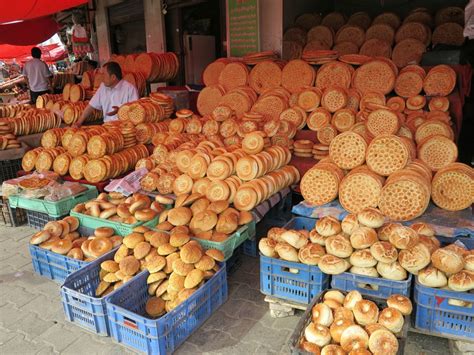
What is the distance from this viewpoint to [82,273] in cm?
272

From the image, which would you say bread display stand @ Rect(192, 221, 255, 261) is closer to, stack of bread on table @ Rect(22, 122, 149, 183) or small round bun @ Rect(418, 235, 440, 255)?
small round bun @ Rect(418, 235, 440, 255)

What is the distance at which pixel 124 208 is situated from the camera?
3.36m

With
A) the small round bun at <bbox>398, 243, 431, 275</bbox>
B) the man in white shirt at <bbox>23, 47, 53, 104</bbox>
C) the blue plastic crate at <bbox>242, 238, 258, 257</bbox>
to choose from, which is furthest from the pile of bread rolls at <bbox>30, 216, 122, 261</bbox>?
the man in white shirt at <bbox>23, 47, 53, 104</bbox>

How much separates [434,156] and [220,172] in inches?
69.6

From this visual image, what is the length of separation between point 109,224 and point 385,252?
2.21 m

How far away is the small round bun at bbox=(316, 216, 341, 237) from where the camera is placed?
8.31 ft

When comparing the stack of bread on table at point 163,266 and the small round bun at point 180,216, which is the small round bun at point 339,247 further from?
the small round bun at point 180,216

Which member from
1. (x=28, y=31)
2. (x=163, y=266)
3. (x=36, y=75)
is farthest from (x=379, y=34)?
(x=36, y=75)

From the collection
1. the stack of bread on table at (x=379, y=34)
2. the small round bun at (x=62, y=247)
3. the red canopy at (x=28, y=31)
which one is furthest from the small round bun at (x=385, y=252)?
the red canopy at (x=28, y=31)

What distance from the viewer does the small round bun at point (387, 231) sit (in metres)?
2.36

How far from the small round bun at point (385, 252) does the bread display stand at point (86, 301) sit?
5.36ft

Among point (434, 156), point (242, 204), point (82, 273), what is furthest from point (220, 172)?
point (434, 156)

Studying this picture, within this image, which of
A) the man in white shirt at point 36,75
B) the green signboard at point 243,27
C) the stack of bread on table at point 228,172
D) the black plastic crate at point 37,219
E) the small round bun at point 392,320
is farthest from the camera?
the man in white shirt at point 36,75

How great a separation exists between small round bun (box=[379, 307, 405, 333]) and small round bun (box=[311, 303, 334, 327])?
258 millimetres
